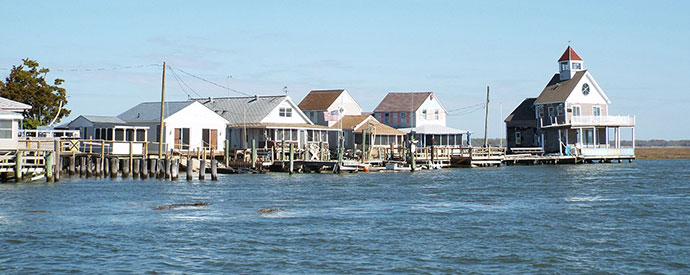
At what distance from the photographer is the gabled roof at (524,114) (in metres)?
84.4

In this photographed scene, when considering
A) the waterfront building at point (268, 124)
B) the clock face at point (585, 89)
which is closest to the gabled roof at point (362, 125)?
the waterfront building at point (268, 124)

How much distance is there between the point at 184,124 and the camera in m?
60.6

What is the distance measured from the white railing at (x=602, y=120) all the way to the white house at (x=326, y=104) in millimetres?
22723

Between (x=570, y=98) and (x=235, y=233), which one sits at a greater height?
(x=570, y=98)

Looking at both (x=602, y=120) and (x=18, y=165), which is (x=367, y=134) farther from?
(x=18, y=165)

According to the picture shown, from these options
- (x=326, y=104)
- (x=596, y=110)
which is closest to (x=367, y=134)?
(x=326, y=104)

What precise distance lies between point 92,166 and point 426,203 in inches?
943

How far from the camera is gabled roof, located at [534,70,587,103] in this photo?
260 ft

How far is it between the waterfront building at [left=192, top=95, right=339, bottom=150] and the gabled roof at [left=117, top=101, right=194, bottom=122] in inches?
192

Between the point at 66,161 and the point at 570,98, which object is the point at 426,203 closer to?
the point at 66,161

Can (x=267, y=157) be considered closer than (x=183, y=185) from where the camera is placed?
No

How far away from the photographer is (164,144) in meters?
57.3

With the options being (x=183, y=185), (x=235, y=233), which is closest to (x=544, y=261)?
(x=235, y=233)

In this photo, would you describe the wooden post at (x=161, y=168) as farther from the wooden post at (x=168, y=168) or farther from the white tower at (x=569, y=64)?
the white tower at (x=569, y=64)
